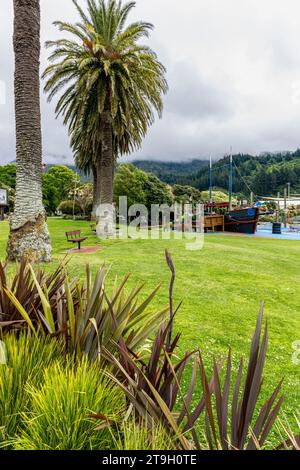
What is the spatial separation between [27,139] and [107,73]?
29.1 feet

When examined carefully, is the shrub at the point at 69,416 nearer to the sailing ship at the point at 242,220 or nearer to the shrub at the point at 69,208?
the sailing ship at the point at 242,220

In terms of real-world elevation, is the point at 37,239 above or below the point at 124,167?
below

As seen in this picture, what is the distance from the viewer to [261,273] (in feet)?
28.0

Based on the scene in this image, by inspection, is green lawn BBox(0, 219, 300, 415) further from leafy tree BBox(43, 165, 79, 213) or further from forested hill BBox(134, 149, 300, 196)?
forested hill BBox(134, 149, 300, 196)

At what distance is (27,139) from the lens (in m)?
8.31

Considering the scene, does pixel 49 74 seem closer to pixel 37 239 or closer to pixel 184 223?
pixel 37 239

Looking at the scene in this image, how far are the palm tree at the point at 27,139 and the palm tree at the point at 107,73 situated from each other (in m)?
6.89

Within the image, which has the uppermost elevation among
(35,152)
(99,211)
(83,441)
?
(35,152)

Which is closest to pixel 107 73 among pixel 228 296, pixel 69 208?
pixel 228 296

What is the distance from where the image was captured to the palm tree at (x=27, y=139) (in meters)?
8.02

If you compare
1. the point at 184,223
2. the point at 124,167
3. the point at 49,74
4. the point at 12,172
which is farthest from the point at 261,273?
the point at 12,172

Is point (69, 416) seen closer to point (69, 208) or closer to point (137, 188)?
point (137, 188)

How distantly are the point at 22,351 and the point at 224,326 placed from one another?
3.37 m

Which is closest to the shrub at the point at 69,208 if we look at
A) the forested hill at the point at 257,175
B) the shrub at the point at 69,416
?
the forested hill at the point at 257,175
